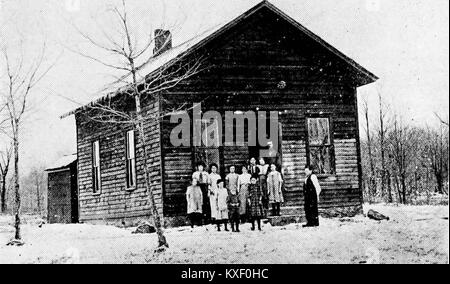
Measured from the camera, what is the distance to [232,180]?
1473 centimetres

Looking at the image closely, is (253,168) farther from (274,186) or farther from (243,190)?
(243,190)

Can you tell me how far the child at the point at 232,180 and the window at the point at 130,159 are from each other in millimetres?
4343

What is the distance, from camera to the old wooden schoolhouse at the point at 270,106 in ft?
51.6

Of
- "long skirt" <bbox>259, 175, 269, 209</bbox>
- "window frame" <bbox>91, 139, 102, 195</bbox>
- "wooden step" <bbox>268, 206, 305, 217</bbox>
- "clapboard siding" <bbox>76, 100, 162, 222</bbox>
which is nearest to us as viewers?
"long skirt" <bbox>259, 175, 269, 209</bbox>

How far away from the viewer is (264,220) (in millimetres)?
15492

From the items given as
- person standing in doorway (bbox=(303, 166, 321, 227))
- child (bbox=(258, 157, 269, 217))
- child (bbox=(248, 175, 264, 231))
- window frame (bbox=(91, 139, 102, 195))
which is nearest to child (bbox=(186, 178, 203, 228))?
child (bbox=(248, 175, 264, 231))

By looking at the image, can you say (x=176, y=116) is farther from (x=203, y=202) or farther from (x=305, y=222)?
(x=305, y=222)

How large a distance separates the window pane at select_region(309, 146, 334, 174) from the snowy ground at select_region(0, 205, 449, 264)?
244cm

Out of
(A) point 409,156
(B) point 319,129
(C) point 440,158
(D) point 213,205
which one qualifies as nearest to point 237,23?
(B) point 319,129

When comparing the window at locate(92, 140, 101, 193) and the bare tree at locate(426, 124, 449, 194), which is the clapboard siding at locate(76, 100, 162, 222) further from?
the bare tree at locate(426, 124, 449, 194)

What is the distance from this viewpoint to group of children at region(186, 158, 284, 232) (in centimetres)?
1427

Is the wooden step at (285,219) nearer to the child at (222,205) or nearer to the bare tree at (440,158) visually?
the child at (222,205)

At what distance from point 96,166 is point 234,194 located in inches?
321

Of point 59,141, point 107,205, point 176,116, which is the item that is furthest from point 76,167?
point 59,141
